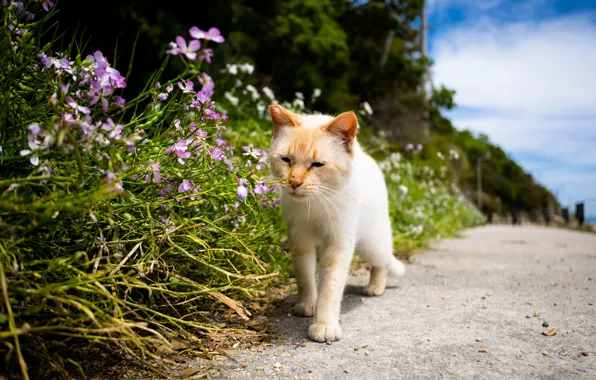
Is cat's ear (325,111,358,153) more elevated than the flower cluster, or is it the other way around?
cat's ear (325,111,358,153)

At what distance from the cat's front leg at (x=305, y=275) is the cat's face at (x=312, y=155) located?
399 mm

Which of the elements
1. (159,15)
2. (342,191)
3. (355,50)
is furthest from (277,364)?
(355,50)

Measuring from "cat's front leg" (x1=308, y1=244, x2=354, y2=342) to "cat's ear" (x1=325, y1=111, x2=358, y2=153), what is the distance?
658 millimetres

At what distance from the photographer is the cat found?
258 centimetres

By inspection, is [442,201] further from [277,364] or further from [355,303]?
[277,364]

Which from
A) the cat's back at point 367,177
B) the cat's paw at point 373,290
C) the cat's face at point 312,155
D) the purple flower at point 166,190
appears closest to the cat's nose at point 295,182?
the cat's face at point 312,155

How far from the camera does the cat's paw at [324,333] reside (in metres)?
2.42

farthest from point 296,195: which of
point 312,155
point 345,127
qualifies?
point 345,127

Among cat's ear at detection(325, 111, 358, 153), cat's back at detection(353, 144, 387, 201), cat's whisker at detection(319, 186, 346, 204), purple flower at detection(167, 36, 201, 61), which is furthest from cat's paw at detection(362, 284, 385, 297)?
purple flower at detection(167, 36, 201, 61)

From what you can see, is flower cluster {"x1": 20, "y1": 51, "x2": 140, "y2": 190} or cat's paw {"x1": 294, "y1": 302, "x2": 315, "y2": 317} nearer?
flower cluster {"x1": 20, "y1": 51, "x2": 140, "y2": 190}

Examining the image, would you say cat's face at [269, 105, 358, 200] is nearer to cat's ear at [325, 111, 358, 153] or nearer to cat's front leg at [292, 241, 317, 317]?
cat's ear at [325, 111, 358, 153]

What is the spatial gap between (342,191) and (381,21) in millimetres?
14787

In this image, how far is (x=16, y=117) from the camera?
1.96 metres

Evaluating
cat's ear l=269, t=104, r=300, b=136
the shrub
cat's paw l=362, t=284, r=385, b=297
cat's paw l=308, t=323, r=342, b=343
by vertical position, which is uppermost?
cat's ear l=269, t=104, r=300, b=136
